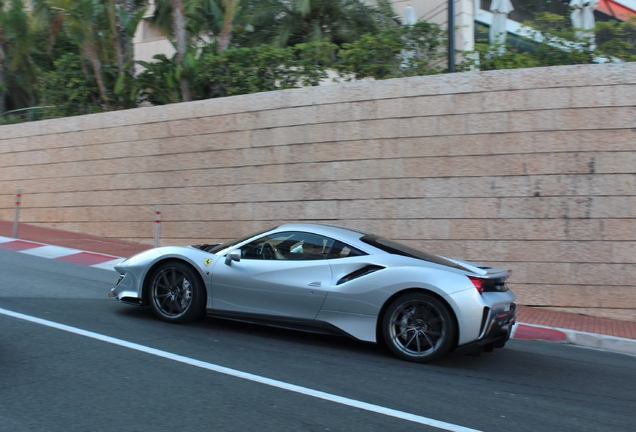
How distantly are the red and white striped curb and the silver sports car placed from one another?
4.42 meters

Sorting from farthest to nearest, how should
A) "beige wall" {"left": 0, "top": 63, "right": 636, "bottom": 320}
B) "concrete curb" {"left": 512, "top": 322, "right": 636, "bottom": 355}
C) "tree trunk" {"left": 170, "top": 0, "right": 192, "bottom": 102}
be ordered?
"tree trunk" {"left": 170, "top": 0, "right": 192, "bottom": 102} < "beige wall" {"left": 0, "top": 63, "right": 636, "bottom": 320} < "concrete curb" {"left": 512, "top": 322, "right": 636, "bottom": 355}

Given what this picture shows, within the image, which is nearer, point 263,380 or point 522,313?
point 263,380

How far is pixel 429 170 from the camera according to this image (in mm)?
10688

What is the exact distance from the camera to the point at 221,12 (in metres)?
16.9

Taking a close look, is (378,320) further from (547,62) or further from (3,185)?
(3,185)

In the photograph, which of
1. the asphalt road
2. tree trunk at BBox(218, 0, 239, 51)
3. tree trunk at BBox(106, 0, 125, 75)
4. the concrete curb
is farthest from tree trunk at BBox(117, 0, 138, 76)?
the concrete curb

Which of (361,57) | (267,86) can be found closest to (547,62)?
(361,57)

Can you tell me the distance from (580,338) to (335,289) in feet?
11.8

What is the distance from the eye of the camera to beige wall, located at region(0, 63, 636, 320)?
953 cm

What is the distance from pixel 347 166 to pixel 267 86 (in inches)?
142

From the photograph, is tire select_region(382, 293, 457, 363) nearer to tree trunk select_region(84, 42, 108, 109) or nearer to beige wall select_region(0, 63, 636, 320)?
beige wall select_region(0, 63, 636, 320)

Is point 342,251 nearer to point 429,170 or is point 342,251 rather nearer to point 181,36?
point 429,170

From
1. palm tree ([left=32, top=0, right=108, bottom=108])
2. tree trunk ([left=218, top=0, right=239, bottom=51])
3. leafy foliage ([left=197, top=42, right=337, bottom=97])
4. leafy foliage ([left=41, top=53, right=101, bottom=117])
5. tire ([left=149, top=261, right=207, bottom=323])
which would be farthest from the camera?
leafy foliage ([left=41, top=53, right=101, bottom=117])

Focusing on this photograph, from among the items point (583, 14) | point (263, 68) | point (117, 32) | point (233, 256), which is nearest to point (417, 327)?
point (233, 256)
